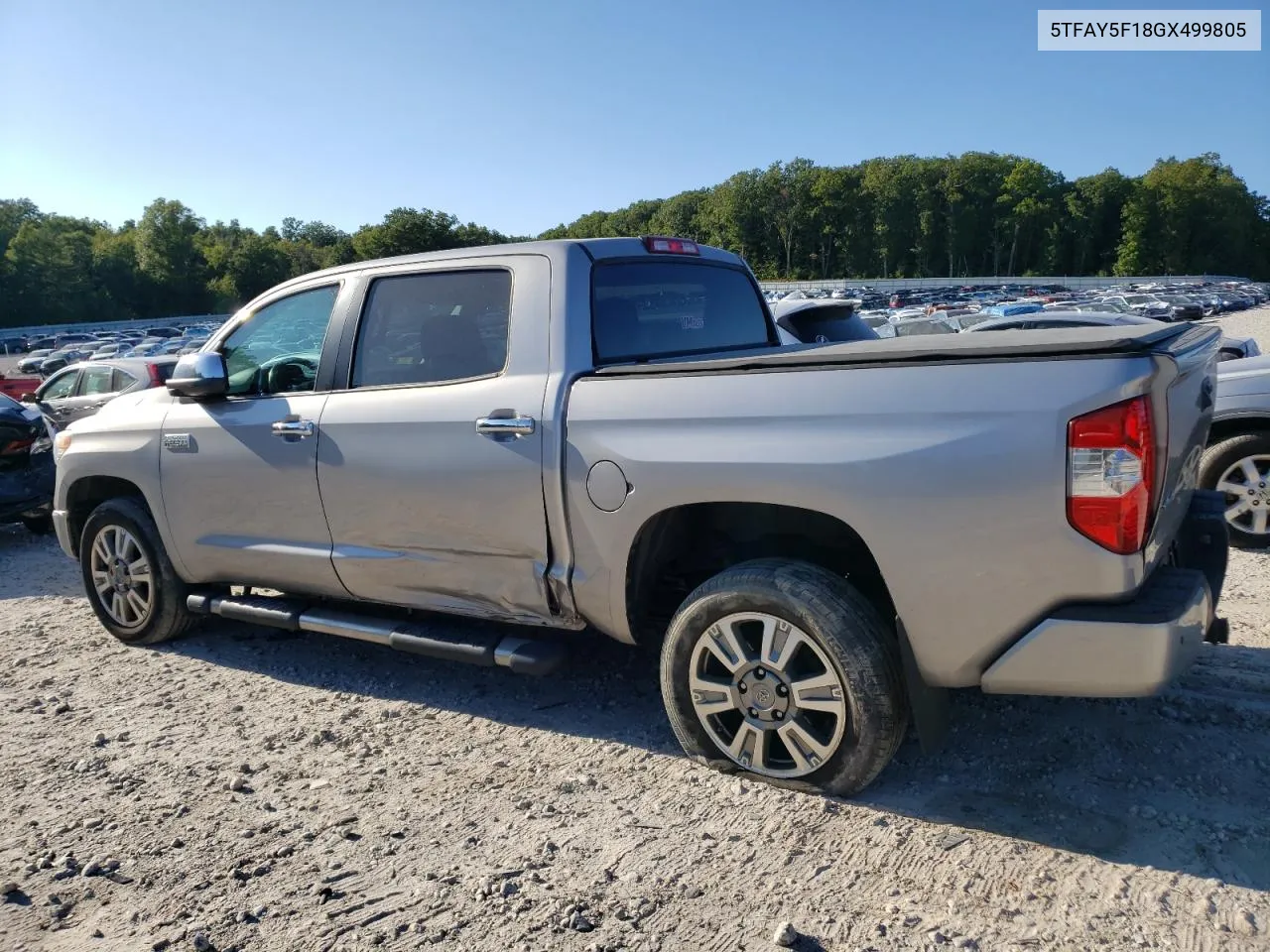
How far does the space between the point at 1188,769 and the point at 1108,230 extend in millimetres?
131300

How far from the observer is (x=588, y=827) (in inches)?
124

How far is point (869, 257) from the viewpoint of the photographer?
5025 inches

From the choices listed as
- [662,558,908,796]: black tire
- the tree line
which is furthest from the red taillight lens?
the tree line

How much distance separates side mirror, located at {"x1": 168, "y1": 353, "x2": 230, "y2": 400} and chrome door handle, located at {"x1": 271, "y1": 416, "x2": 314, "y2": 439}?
43 centimetres

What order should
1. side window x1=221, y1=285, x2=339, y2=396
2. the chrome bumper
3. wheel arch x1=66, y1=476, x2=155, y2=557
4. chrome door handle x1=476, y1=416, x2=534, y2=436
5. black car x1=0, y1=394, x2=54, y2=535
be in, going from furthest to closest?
black car x1=0, y1=394, x2=54, y2=535
the chrome bumper
wheel arch x1=66, y1=476, x2=155, y2=557
side window x1=221, y1=285, x2=339, y2=396
chrome door handle x1=476, y1=416, x2=534, y2=436

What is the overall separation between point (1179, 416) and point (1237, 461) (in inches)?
159

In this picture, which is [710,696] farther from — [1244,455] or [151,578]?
[1244,455]

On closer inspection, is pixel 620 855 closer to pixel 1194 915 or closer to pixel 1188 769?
pixel 1194 915

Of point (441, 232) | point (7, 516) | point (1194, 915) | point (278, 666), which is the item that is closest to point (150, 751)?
point (278, 666)

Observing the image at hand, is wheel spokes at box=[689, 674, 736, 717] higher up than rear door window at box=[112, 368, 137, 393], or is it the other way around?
rear door window at box=[112, 368, 137, 393]

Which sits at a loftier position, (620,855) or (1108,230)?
(1108,230)

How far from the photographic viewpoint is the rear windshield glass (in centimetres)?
383

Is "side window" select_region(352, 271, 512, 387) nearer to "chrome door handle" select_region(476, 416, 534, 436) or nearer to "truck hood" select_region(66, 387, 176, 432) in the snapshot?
"chrome door handle" select_region(476, 416, 534, 436)

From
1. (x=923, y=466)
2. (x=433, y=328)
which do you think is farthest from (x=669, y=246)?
(x=923, y=466)
